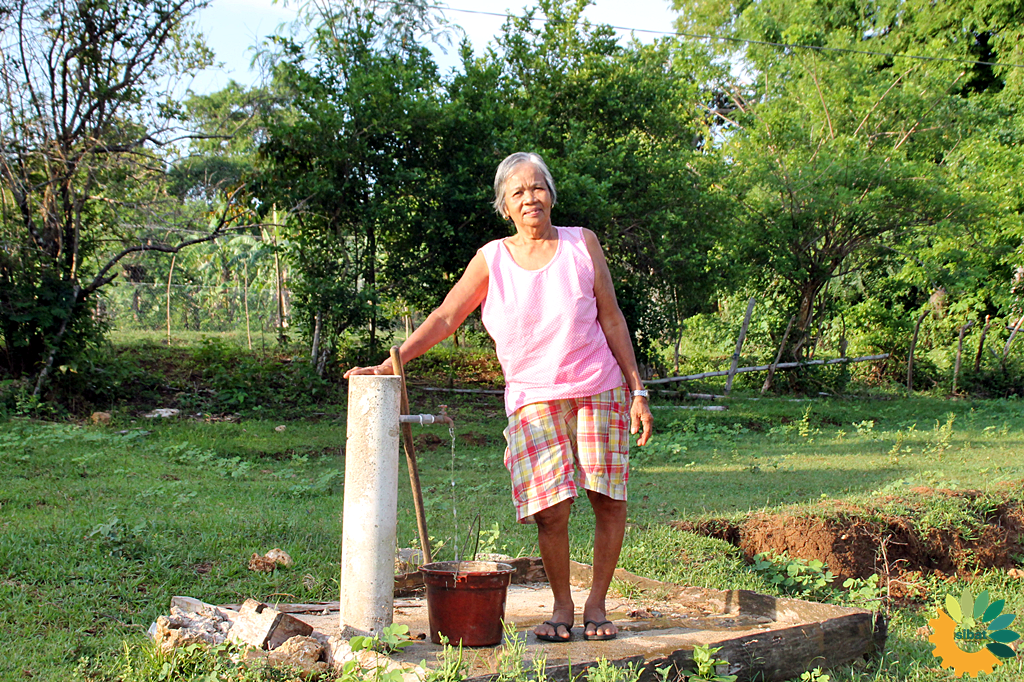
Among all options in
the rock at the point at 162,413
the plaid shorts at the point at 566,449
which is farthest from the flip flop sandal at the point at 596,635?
the rock at the point at 162,413

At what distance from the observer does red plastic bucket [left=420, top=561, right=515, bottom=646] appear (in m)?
2.92

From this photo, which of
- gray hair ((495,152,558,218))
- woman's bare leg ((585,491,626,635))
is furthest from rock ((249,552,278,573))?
gray hair ((495,152,558,218))

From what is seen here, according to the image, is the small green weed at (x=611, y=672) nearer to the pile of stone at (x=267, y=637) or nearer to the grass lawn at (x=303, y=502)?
the pile of stone at (x=267, y=637)

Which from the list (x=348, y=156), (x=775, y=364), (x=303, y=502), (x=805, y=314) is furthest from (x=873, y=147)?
(x=303, y=502)

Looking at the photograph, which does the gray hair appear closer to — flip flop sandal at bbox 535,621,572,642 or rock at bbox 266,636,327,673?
flip flop sandal at bbox 535,621,572,642

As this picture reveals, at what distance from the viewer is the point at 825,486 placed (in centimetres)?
712

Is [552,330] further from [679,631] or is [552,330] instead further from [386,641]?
[679,631]

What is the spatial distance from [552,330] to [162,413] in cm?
780

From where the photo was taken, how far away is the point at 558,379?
3123mm

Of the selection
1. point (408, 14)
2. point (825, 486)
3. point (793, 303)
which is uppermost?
point (408, 14)

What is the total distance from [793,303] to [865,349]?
2726 mm

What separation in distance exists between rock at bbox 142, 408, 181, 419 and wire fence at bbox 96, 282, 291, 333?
7.78m

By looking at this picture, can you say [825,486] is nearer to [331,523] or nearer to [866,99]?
[331,523]

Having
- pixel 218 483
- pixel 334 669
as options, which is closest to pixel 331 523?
pixel 218 483
